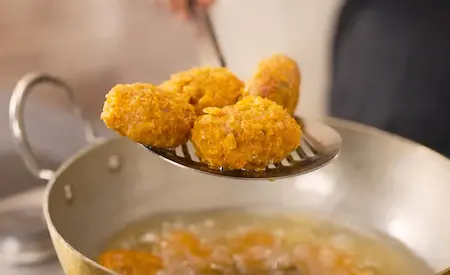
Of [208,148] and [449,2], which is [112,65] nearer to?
[449,2]

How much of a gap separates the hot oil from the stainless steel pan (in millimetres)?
18

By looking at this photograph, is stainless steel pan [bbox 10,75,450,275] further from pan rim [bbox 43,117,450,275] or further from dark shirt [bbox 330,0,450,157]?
dark shirt [bbox 330,0,450,157]

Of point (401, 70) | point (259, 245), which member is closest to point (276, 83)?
point (259, 245)

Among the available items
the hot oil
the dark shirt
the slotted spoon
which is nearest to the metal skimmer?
the slotted spoon

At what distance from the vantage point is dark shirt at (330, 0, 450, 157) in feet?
2.85

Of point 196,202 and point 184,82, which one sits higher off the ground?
point 184,82

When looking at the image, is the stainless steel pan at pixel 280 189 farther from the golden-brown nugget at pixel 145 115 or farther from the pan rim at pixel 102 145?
the golden-brown nugget at pixel 145 115

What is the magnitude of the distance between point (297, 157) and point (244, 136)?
0.09 metres

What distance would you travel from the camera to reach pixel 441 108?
2.83 feet

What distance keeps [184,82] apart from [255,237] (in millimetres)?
187

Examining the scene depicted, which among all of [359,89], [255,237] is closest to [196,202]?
[255,237]

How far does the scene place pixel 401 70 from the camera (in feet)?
2.99

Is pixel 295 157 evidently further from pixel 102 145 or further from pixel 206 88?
pixel 102 145

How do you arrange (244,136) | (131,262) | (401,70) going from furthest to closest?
(401,70) → (131,262) → (244,136)
